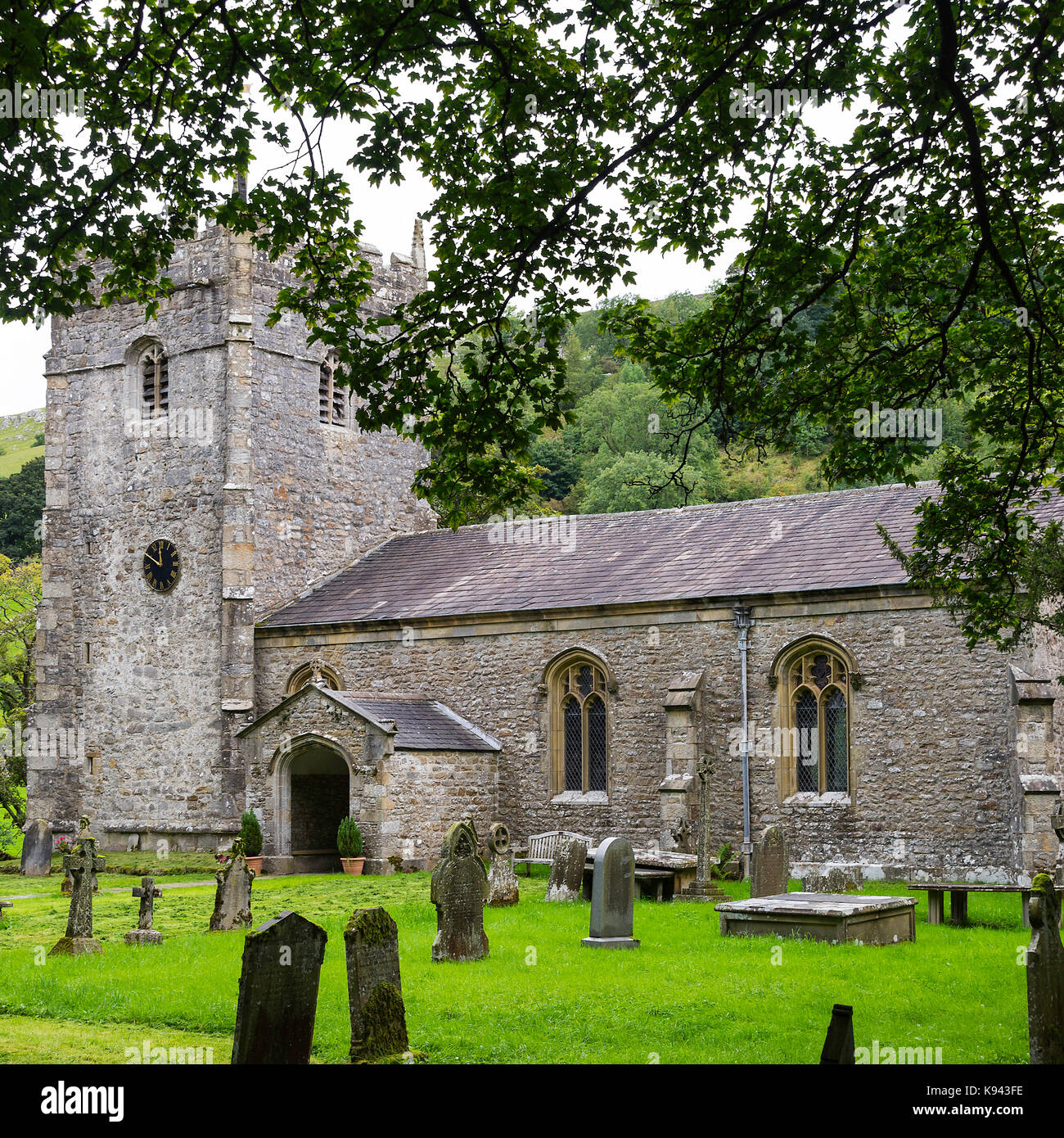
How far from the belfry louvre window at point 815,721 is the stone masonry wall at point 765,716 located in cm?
→ 33

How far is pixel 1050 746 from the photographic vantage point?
20125 mm

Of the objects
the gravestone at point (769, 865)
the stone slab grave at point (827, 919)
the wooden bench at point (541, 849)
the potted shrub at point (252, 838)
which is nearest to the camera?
the stone slab grave at point (827, 919)

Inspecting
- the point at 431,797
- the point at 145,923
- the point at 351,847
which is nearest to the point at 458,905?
the point at 145,923

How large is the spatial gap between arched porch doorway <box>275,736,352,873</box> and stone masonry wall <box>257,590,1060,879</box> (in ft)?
7.63

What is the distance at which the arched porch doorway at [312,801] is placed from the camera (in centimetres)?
2364

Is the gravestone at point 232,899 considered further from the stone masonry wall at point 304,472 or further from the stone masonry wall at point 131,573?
the stone masonry wall at point 304,472

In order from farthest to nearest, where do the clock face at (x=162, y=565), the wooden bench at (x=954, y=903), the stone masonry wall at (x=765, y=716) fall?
1. the clock face at (x=162, y=565)
2. the stone masonry wall at (x=765, y=716)
3. the wooden bench at (x=954, y=903)

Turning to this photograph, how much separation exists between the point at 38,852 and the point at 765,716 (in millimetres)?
14313

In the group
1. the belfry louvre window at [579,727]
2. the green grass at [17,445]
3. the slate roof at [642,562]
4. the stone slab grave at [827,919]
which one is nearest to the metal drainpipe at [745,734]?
the slate roof at [642,562]

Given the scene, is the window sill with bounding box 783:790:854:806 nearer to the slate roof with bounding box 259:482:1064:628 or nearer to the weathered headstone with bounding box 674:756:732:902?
the weathered headstone with bounding box 674:756:732:902

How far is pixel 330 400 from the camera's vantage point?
100 feet

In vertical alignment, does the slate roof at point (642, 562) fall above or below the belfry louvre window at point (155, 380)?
below

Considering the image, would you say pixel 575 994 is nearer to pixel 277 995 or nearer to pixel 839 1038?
pixel 277 995
